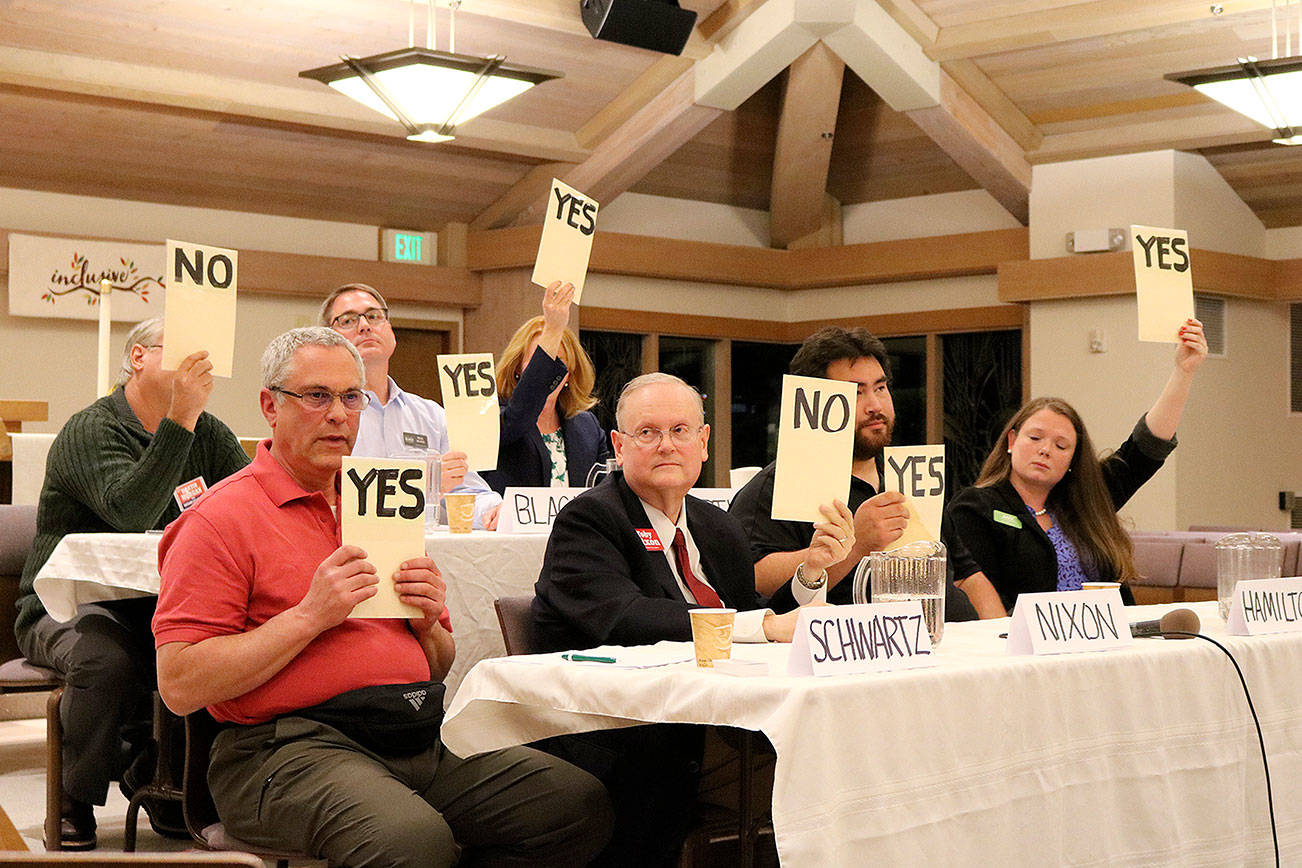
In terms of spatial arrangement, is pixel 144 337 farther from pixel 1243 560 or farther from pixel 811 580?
pixel 1243 560

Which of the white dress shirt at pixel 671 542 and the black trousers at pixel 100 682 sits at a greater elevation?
the white dress shirt at pixel 671 542

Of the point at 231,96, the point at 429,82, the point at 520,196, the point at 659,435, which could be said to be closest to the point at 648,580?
the point at 659,435

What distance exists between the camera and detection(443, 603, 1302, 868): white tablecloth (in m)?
1.77

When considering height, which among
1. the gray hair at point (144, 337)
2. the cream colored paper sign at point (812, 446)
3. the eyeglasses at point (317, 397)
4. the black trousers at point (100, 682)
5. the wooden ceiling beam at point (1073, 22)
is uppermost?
the wooden ceiling beam at point (1073, 22)

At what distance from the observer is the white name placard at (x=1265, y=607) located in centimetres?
240

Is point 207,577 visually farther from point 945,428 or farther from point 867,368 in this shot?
point 945,428

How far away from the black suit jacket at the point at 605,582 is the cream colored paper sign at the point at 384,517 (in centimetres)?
31

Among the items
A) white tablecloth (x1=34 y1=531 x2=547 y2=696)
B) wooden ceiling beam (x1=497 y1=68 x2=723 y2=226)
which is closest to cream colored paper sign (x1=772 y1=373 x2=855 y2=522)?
white tablecloth (x1=34 y1=531 x2=547 y2=696)

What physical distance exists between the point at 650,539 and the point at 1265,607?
1.03m

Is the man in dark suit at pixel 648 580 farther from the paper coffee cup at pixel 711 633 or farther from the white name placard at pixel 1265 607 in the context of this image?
the white name placard at pixel 1265 607

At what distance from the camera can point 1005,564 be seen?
356 centimetres

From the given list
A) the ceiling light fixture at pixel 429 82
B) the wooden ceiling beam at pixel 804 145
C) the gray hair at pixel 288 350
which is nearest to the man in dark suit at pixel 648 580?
the gray hair at pixel 288 350

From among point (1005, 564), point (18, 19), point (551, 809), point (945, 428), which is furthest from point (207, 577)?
point (945, 428)

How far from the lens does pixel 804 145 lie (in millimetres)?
9539
